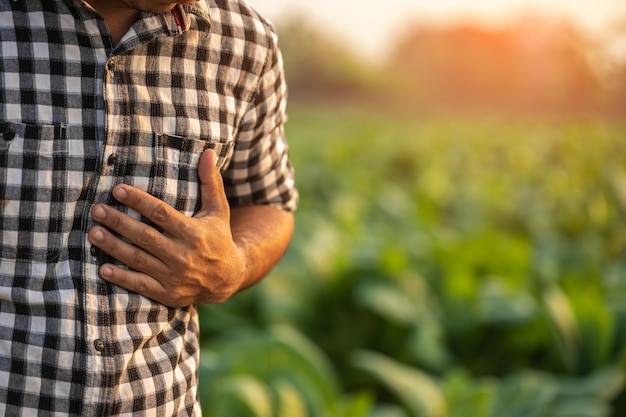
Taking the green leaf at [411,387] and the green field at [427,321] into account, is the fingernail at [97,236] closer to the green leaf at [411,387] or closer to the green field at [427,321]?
the green field at [427,321]

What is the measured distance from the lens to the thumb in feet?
4.53

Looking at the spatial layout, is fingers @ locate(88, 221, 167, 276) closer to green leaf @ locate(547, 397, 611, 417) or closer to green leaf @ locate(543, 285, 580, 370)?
green leaf @ locate(547, 397, 611, 417)

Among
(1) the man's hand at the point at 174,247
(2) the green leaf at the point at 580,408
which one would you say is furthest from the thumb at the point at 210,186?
(2) the green leaf at the point at 580,408

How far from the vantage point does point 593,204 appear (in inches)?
221

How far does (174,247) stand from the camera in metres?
1.35

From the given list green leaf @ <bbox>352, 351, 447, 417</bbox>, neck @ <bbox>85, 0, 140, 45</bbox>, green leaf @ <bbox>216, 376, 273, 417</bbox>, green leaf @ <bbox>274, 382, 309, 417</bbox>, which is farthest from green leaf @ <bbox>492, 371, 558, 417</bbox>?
neck @ <bbox>85, 0, 140, 45</bbox>

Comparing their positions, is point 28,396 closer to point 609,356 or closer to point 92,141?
point 92,141

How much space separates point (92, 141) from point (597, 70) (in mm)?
9140

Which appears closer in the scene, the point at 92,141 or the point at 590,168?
the point at 92,141

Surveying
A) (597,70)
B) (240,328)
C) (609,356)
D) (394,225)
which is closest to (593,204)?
(394,225)

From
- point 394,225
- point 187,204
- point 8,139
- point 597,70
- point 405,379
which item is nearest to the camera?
point 8,139

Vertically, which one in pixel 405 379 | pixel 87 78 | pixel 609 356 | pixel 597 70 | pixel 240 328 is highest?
pixel 597 70

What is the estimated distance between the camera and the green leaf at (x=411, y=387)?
2809mm

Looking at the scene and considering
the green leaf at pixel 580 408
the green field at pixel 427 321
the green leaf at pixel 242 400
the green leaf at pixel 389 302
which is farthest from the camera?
the green leaf at pixel 389 302
